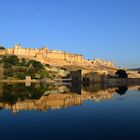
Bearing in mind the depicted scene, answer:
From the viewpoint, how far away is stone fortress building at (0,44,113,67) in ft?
421

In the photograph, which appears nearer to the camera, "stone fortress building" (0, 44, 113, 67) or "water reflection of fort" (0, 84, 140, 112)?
"water reflection of fort" (0, 84, 140, 112)

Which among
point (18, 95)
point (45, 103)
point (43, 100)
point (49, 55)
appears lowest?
point (45, 103)

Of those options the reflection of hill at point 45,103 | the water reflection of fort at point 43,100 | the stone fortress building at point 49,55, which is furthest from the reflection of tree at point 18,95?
the stone fortress building at point 49,55

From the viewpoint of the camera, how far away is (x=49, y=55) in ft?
468

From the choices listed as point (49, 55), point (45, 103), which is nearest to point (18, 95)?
point (45, 103)

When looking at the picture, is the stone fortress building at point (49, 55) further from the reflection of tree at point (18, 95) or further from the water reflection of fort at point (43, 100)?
the water reflection of fort at point (43, 100)

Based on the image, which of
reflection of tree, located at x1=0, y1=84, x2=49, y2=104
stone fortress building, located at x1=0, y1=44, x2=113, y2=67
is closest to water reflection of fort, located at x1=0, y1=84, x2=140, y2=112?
reflection of tree, located at x1=0, y1=84, x2=49, y2=104

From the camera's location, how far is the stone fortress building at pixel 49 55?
12825 centimetres

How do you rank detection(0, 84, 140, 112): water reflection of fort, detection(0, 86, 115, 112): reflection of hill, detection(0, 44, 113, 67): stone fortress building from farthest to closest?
1. detection(0, 44, 113, 67): stone fortress building
2. detection(0, 84, 140, 112): water reflection of fort
3. detection(0, 86, 115, 112): reflection of hill

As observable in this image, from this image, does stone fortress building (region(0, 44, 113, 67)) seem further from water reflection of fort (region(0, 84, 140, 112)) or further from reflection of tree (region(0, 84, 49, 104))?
water reflection of fort (region(0, 84, 140, 112))

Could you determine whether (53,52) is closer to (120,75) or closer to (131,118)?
(120,75)

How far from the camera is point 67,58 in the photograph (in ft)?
491

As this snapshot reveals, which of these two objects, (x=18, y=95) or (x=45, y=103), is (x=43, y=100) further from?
(x=18, y=95)

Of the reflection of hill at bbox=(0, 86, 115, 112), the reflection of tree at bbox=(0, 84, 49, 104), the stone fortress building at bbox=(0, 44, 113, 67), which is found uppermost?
the stone fortress building at bbox=(0, 44, 113, 67)
